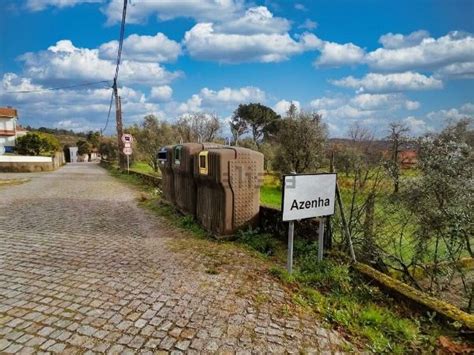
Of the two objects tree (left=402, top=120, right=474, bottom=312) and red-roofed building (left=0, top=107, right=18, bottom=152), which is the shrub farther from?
red-roofed building (left=0, top=107, right=18, bottom=152)

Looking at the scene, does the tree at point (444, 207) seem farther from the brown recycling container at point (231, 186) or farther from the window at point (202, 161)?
the window at point (202, 161)

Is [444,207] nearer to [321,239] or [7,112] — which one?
[321,239]

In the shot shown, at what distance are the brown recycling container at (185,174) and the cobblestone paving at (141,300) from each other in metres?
1.51

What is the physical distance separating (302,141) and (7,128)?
4430 cm

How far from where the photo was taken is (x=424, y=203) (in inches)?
179

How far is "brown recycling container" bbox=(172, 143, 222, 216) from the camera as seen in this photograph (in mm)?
8055

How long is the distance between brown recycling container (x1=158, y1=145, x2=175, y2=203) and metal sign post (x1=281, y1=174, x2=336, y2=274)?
5773 millimetres

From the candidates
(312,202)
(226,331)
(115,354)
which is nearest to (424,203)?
(312,202)

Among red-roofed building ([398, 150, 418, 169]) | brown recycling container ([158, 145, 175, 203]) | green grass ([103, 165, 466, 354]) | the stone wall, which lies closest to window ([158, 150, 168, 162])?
brown recycling container ([158, 145, 175, 203])

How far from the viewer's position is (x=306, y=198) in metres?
4.60

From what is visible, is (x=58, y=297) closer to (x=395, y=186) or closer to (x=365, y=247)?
(x=365, y=247)

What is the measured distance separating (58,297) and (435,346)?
4082 millimetres

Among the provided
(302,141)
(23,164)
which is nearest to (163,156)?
(302,141)

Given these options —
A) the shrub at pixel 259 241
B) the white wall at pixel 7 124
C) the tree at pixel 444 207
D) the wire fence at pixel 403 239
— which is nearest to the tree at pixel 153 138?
the shrub at pixel 259 241
